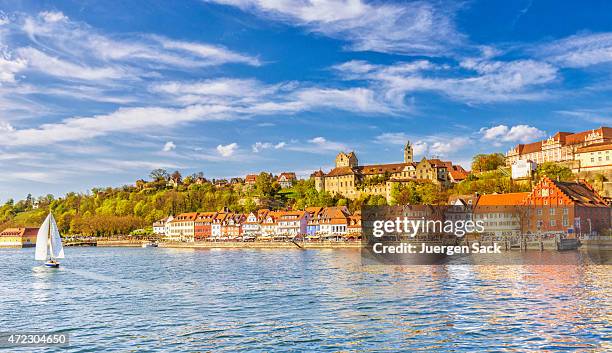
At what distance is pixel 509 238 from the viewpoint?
88.9 metres

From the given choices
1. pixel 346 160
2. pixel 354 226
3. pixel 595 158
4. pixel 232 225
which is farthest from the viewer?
pixel 346 160

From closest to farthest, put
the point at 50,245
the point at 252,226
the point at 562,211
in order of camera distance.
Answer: the point at 50,245 < the point at 562,211 < the point at 252,226

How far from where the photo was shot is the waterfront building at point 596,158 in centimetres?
11800

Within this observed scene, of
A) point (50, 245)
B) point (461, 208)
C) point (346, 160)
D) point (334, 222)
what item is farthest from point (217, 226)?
point (50, 245)

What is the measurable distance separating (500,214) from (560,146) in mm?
44761

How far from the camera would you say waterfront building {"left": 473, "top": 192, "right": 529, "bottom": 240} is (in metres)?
95.6

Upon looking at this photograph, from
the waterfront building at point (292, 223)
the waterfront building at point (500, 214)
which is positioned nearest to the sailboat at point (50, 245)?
the waterfront building at point (500, 214)

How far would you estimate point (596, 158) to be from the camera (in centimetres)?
12019

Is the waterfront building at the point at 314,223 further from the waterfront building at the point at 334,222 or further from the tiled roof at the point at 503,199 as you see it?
the tiled roof at the point at 503,199

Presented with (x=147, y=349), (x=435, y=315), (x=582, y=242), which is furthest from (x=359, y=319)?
(x=582, y=242)

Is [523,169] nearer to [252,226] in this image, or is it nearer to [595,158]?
Result: [595,158]

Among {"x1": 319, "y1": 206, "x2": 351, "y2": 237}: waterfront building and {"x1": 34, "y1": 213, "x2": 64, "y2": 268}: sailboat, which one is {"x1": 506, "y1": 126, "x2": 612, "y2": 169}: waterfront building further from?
{"x1": 34, "y1": 213, "x2": 64, "y2": 268}: sailboat

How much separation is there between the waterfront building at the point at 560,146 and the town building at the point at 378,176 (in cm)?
1448

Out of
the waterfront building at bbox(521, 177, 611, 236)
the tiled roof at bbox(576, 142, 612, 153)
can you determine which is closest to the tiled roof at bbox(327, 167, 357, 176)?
the tiled roof at bbox(576, 142, 612, 153)
